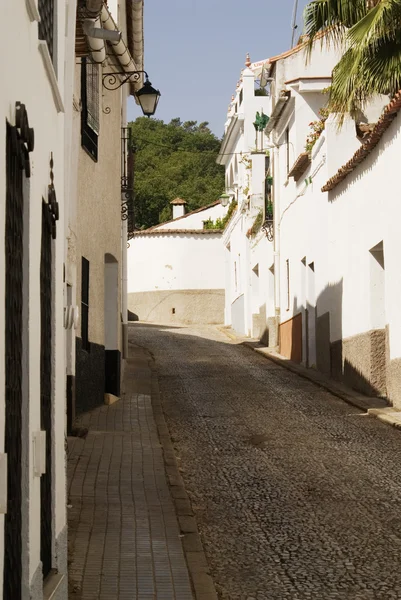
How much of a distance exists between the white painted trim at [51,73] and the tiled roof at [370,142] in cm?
973

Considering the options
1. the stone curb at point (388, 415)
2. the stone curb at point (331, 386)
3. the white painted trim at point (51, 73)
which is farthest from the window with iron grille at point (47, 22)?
the stone curb at point (331, 386)

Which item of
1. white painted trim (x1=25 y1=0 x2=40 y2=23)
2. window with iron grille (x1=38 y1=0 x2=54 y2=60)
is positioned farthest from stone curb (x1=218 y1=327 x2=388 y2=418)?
white painted trim (x1=25 y1=0 x2=40 y2=23)

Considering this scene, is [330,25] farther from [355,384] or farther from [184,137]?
[184,137]

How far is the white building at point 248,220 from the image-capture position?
33406mm

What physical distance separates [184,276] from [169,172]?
73.6 ft

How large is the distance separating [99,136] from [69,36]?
9.33 m

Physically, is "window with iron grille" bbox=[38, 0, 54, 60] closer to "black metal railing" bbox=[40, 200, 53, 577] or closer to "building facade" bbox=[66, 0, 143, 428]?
"black metal railing" bbox=[40, 200, 53, 577]

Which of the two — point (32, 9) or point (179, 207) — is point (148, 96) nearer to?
point (32, 9)

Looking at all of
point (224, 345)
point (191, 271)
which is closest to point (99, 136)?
point (224, 345)

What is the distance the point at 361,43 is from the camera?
53.0ft

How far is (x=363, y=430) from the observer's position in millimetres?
14336

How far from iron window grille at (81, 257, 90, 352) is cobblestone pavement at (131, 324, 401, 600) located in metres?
1.75

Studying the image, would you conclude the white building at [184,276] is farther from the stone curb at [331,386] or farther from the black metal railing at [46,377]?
the black metal railing at [46,377]

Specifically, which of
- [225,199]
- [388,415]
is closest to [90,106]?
[388,415]
